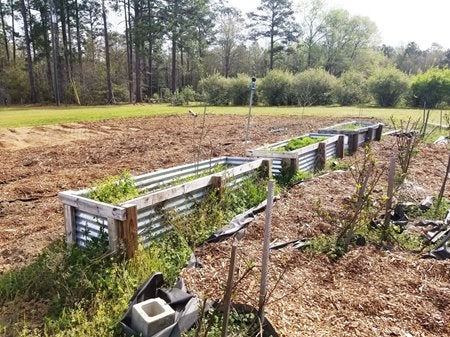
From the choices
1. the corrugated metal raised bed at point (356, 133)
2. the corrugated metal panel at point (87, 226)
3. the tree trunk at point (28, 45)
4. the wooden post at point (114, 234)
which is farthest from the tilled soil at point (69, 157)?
the tree trunk at point (28, 45)

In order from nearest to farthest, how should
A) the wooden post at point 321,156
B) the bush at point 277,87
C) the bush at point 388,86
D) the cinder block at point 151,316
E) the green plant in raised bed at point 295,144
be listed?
the cinder block at point 151,316 < the green plant in raised bed at point 295,144 < the wooden post at point 321,156 < the bush at point 388,86 < the bush at point 277,87

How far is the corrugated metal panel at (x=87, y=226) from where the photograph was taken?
358cm

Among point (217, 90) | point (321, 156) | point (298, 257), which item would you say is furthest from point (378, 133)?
point (217, 90)

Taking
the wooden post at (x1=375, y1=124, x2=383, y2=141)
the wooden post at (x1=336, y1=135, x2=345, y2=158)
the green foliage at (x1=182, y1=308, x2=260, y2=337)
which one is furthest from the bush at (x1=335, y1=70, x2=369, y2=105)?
the green foliage at (x1=182, y1=308, x2=260, y2=337)

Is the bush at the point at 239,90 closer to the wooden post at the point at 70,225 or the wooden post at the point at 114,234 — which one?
the wooden post at the point at 70,225

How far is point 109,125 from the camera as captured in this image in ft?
47.9

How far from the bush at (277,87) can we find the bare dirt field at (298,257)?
71.5 ft

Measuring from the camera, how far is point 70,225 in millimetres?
3781

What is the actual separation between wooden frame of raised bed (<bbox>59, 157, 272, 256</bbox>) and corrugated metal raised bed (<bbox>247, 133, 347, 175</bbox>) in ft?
6.81

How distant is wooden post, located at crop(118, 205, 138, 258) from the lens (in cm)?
336

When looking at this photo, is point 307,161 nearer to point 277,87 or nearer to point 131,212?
point 131,212

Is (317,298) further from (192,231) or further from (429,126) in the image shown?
(429,126)

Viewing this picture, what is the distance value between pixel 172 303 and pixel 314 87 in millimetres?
30231

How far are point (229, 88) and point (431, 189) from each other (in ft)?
83.9
